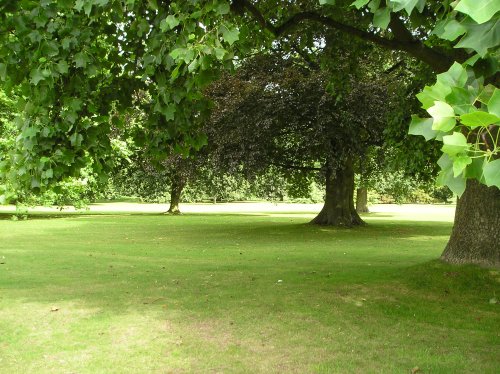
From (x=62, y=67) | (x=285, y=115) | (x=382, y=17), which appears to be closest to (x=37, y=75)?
(x=62, y=67)

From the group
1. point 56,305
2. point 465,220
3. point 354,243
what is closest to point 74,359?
point 56,305

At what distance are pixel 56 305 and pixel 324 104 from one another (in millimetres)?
14136

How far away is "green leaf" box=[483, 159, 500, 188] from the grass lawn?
169 inches

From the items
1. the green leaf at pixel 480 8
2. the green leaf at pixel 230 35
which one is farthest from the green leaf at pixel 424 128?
the green leaf at pixel 230 35

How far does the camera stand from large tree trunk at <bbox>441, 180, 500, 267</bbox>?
Answer: 33.7 feet

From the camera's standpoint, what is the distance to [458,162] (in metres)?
1.84

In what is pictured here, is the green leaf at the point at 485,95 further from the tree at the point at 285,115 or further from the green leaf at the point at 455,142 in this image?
the tree at the point at 285,115

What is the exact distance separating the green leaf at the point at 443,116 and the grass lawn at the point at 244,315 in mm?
4249

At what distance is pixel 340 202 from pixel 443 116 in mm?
24398

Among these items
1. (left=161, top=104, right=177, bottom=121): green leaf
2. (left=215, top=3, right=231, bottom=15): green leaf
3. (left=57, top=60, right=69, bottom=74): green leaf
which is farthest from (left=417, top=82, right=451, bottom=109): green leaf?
(left=57, top=60, right=69, bottom=74): green leaf

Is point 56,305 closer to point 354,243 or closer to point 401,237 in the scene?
point 354,243

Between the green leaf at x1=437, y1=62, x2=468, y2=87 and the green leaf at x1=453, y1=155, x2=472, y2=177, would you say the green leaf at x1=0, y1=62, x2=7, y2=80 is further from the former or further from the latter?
the green leaf at x1=453, y1=155, x2=472, y2=177

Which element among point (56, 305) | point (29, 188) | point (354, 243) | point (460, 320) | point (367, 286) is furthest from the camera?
point (354, 243)

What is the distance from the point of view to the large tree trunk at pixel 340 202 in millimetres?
25297
